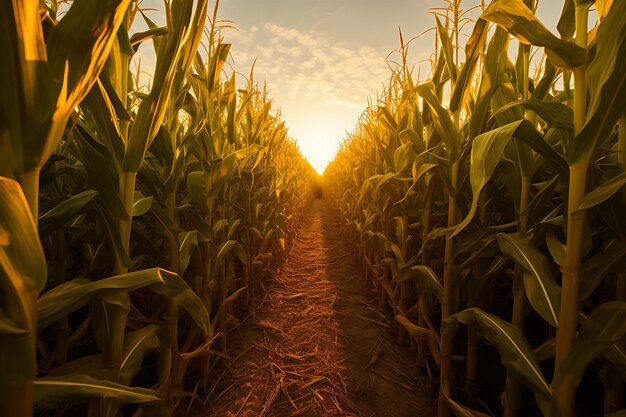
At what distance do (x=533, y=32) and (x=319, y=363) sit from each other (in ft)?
6.63

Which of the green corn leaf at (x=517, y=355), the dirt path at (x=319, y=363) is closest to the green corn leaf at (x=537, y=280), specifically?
the green corn leaf at (x=517, y=355)

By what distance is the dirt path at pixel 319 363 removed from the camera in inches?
60.6

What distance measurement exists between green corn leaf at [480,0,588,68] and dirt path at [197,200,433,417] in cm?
170

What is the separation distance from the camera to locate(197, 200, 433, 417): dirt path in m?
1.54

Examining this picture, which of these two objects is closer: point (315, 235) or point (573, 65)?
point (573, 65)

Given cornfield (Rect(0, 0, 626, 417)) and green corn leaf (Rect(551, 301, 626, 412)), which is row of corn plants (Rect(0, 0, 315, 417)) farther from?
green corn leaf (Rect(551, 301, 626, 412))

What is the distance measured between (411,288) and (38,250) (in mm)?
2180

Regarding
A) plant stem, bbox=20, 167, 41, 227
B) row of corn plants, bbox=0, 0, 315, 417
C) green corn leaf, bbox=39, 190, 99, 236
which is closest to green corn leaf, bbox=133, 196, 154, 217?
row of corn plants, bbox=0, 0, 315, 417

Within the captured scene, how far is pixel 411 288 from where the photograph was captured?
7.14 ft

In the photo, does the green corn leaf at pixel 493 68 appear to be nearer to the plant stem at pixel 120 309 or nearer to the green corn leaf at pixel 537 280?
the green corn leaf at pixel 537 280

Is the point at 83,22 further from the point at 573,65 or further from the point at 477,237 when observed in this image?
the point at 477,237

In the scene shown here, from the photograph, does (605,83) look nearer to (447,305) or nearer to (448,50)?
(448,50)

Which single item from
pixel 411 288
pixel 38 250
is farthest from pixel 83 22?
pixel 411 288

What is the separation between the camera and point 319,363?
191 cm
